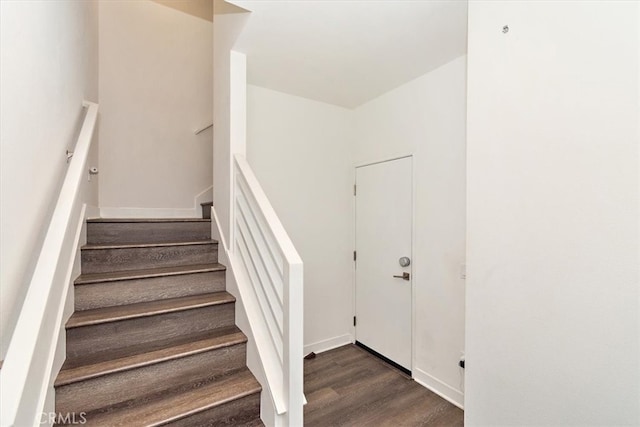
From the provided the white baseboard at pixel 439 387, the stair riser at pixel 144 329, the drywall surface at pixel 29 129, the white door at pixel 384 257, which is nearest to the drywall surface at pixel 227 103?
the stair riser at pixel 144 329

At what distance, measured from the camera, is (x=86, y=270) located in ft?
6.20

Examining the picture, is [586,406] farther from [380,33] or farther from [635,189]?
[380,33]

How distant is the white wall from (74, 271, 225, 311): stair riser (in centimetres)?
167

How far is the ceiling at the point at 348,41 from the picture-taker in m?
1.72

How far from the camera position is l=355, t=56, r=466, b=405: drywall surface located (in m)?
2.22

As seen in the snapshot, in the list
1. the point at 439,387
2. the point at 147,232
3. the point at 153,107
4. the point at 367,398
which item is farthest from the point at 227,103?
the point at 439,387

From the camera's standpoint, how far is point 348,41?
2.03 m

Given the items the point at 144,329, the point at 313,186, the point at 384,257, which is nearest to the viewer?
the point at 144,329

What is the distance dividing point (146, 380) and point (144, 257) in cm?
A: 87

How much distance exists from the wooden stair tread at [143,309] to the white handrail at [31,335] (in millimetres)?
201

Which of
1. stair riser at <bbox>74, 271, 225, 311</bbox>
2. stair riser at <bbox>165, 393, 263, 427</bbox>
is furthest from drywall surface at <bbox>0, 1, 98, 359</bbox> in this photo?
stair riser at <bbox>165, 393, 263, 427</bbox>

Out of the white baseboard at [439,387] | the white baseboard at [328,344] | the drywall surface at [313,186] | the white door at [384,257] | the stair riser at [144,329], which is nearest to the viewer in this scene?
the stair riser at [144,329]

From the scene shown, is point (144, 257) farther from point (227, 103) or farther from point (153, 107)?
point (153, 107)

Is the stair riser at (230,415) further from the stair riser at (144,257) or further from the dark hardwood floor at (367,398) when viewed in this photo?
the stair riser at (144,257)
